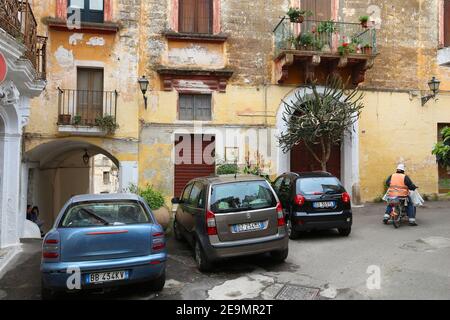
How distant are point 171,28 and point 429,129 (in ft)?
34.2

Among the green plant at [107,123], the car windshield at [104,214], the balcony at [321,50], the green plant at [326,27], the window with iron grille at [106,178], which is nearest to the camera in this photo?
the car windshield at [104,214]

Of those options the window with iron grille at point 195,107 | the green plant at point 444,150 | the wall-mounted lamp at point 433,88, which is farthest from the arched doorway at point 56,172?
the wall-mounted lamp at point 433,88

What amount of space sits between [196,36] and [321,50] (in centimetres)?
436

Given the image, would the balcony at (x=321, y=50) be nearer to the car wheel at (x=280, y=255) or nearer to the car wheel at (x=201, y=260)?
the car wheel at (x=280, y=255)

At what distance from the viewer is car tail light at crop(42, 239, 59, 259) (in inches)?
216

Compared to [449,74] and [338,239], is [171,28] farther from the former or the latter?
[449,74]

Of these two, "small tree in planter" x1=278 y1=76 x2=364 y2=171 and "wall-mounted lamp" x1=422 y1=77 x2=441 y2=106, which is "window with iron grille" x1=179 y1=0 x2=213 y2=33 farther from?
"wall-mounted lamp" x1=422 y1=77 x2=441 y2=106

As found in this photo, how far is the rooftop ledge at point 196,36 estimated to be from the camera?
44.2 ft

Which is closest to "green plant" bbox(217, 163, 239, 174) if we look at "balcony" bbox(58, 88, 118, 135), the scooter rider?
"balcony" bbox(58, 88, 118, 135)

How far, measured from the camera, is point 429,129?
1525cm

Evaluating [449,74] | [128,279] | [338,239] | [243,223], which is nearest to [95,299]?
[128,279]

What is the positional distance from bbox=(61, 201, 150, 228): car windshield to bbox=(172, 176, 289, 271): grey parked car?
1.23 metres

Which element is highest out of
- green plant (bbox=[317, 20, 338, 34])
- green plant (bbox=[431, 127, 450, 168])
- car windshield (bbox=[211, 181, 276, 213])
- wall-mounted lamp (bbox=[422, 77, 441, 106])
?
green plant (bbox=[317, 20, 338, 34])
